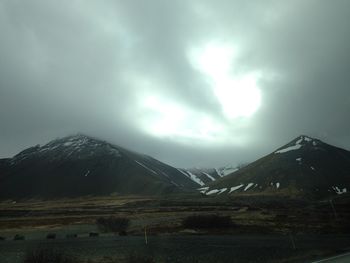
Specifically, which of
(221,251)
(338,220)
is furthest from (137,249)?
(338,220)

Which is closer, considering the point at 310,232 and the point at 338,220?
the point at 310,232

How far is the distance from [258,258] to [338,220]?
71.5 metres

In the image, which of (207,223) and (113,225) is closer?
(207,223)

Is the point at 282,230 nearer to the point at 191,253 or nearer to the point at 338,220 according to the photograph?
the point at 338,220

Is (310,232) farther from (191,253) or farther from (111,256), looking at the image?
(111,256)

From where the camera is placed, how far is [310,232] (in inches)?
3314

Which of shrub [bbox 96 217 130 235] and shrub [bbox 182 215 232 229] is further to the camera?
shrub [bbox 96 217 130 235]

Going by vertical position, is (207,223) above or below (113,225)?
below

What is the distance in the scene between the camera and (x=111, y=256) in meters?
49.0

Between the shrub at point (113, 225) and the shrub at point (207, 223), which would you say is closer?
the shrub at point (207, 223)

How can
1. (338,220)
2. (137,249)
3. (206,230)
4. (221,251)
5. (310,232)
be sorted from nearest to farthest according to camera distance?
(221,251) < (137,249) < (310,232) < (206,230) < (338,220)

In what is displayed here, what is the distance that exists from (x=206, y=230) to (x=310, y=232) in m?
21.0

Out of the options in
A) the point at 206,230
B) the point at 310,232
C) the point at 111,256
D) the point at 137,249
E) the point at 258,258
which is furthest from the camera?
the point at 206,230

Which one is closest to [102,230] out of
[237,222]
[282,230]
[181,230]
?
[181,230]
